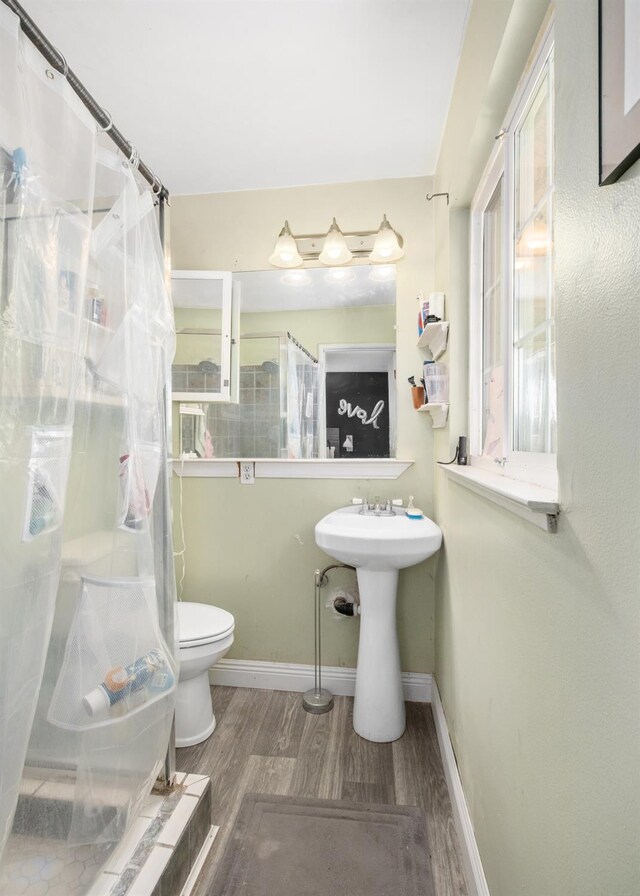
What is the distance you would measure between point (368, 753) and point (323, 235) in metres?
2.21

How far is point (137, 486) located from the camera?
3.43ft

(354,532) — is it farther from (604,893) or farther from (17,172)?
(17,172)

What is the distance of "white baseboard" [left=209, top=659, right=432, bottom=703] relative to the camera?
6.45ft

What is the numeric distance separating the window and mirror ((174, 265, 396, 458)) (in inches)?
22.1

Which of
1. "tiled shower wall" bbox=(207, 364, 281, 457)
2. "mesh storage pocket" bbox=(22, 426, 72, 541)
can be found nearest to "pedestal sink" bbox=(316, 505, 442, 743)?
"tiled shower wall" bbox=(207, 364, 281, 457)

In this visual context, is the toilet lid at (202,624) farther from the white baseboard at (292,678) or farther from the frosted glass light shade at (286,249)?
the frosted glass light shade at (286,249)

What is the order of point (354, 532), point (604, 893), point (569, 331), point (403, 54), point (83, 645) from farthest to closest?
point (354, 532) < point (403, 54) < point (83, 645) < point (569, 331) < point (604, 893)

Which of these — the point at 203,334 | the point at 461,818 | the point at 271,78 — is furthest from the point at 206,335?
the point at 461,818

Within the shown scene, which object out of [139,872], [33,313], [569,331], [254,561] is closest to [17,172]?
[33,313]

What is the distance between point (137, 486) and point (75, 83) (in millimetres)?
830

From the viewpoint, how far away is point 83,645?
0.91 metres

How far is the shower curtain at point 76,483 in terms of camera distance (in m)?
0.69

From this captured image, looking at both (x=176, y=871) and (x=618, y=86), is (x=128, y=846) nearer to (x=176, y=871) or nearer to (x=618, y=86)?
(x=176, y=871)

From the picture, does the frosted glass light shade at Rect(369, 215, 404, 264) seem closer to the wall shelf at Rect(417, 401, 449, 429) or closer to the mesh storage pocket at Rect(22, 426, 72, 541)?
the wall shelf at Rect(417, 401, 449, 429)
